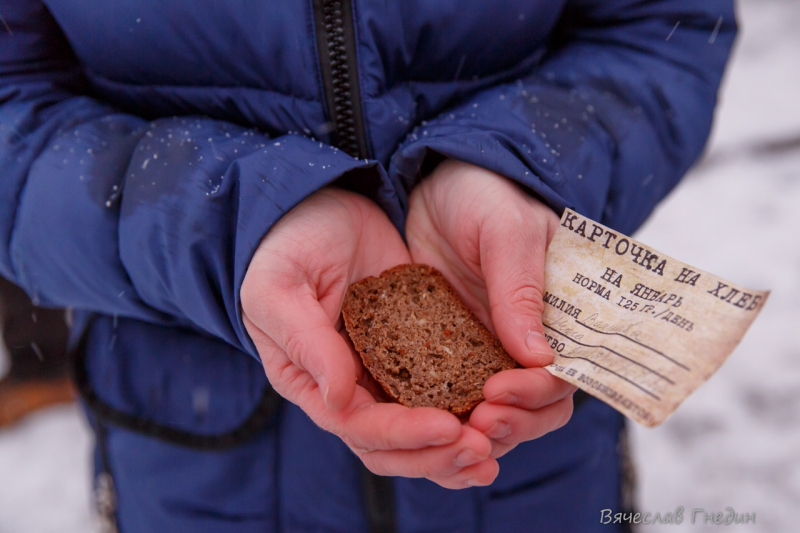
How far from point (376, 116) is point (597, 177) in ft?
1.84

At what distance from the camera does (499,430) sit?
3.33 feet

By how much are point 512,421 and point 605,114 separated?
2.78 ft

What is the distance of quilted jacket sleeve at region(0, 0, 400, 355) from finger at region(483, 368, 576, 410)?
1.65 feet

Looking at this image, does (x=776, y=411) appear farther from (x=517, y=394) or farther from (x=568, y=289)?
(x=517, y=394)

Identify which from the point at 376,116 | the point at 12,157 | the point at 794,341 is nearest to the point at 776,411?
the point at 794,341

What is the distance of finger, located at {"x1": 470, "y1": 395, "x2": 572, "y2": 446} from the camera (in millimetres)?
1018

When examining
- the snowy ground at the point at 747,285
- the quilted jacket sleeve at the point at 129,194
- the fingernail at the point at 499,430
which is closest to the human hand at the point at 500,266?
the fingernail at the point at 499,430

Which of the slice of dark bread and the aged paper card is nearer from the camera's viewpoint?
the aged paper card

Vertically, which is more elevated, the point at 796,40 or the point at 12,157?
the point at 12,157

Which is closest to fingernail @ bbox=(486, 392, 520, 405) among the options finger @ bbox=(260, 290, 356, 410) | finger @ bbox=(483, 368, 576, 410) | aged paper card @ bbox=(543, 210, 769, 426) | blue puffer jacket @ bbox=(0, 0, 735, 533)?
finger @ bbox=(483, 368, 576, 410)

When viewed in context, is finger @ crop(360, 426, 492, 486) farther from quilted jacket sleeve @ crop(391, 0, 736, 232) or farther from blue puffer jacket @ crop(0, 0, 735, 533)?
quilted jacket sleeve @ crop(391, 0, 736, 232)

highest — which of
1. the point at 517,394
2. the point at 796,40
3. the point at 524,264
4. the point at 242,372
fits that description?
the point at 524,264

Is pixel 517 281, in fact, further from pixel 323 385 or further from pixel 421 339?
pixel 323 385

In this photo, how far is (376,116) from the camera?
1.27 meters
